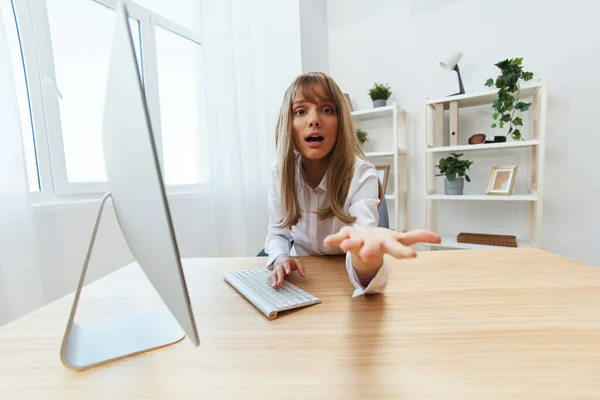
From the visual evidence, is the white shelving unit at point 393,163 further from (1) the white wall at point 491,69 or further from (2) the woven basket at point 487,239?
(2) the woven basket at point 487,239

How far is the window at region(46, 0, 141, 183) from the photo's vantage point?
1.27 meters

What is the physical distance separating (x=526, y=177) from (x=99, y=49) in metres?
2.64

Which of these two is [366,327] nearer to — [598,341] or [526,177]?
[598,341]

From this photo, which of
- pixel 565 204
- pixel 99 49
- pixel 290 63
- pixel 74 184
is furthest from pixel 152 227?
pixel 565 204

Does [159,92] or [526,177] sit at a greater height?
[159,92]

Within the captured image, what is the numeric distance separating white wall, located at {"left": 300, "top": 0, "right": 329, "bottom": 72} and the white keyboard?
1835 mm

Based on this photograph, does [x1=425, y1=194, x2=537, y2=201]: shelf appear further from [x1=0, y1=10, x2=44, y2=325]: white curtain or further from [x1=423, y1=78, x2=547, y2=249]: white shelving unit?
[x1=0, y1=10, x2=44, y2=325]: white curtain

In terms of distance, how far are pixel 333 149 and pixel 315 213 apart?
22 cm

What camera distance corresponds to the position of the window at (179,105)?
1.82 metres

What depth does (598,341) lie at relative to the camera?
1.23 ft


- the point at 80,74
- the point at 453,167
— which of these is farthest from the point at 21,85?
the point at 453,167

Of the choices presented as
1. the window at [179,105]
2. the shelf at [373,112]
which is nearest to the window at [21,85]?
the window at [179,105]

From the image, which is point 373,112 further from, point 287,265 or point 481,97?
point 287,265

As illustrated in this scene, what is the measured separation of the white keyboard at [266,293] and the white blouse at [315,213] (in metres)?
0.09
